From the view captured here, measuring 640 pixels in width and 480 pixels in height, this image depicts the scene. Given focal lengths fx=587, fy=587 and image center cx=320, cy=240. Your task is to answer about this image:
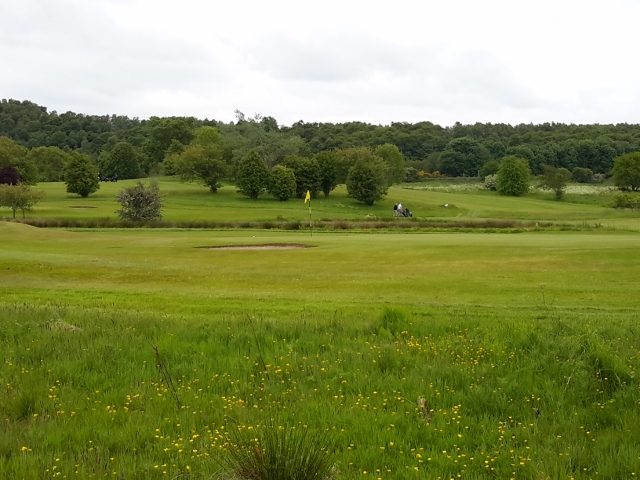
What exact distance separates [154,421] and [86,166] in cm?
9435

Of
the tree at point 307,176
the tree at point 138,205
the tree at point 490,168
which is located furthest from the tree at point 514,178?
the tree at point 138,205

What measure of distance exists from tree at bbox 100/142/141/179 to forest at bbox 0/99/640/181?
23 centimetres

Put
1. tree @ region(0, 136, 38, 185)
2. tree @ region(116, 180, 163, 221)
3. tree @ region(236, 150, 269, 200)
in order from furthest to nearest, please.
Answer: tree @ region(236, 150, 269, 200)
tree @ region(0, 136, 38, 185)
tree @ region(116, 180, 163, 221)

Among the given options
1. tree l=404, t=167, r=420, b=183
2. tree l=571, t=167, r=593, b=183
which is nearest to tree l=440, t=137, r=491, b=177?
tree l=404, t=167, r=420, b=183

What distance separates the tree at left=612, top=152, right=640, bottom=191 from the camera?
10969 cm

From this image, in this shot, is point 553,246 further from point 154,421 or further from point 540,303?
point 154,421

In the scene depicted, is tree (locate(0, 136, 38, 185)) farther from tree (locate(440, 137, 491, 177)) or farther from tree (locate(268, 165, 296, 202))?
tree (locate(440, 137, 491, 177))

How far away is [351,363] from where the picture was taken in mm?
8422

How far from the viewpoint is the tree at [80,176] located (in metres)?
91.7

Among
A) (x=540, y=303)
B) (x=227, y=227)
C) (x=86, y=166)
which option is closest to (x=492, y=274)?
(x=540, y=303)

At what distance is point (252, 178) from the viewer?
9344 centimetres

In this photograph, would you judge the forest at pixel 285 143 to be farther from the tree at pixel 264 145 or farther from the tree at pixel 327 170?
the tree at pixel 327 170

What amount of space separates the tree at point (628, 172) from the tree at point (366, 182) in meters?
50.9

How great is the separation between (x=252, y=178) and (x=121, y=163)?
187ft
